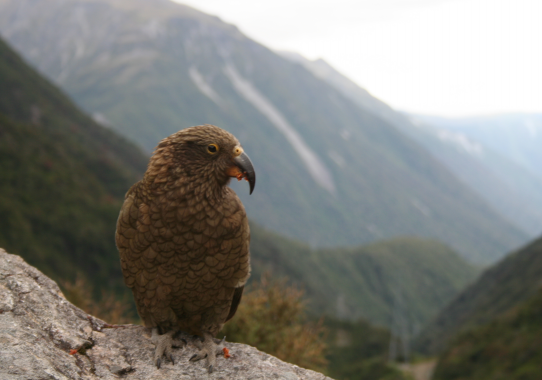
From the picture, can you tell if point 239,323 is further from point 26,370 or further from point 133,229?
point 26,370

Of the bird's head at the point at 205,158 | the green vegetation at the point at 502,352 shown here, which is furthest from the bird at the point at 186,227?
the green vegetation at the point at 502,352

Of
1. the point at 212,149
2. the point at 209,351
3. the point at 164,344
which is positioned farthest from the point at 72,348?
the point at 212,149

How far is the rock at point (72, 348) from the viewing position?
12.3ft

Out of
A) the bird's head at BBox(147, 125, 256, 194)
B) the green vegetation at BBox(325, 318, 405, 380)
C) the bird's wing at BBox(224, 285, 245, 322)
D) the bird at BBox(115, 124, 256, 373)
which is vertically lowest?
the green vegetation at BBox(325, 318, 405, 380)

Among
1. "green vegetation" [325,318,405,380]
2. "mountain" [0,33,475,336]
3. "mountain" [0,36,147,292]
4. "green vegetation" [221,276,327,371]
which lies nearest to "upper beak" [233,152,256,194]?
"green vegetation" [221,276,327,371]

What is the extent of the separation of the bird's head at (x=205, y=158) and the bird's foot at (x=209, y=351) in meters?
1.89

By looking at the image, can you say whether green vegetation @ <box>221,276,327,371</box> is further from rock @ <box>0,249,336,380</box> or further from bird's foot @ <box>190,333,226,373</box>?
rock @ <box>0,249,336,380</box>

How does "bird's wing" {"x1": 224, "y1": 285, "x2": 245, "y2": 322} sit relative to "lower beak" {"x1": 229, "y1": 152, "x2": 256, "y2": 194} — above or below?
below

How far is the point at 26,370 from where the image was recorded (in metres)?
3.50

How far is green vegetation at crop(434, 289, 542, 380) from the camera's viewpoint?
27.4 meters

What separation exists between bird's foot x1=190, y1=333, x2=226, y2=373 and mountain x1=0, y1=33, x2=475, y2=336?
6778mm

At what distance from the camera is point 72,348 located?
432 cm

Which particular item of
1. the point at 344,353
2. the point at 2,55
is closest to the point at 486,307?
the point at 344,353

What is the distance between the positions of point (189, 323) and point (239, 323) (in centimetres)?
491
